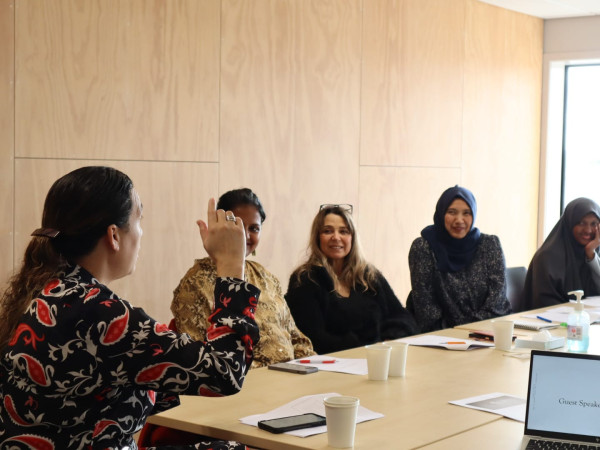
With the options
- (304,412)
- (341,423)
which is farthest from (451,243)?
Answer: (341,423)

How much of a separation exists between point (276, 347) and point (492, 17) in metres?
4.86

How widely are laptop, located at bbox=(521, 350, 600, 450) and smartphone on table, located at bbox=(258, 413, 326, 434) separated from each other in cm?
53

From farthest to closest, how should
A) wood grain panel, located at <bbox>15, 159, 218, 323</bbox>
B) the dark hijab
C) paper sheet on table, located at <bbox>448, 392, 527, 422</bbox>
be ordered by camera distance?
the dark hijab, wood grain panel, located at <bbox>15, 159, 218, 323</bbox>, paper sheet on table, located at <bbox>448, 392, 527, 422</bbox>

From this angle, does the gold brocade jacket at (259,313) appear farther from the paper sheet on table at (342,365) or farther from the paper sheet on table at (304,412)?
the paper sheet on table at (304,412)

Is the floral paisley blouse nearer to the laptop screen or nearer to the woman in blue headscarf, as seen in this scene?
the laptop screen

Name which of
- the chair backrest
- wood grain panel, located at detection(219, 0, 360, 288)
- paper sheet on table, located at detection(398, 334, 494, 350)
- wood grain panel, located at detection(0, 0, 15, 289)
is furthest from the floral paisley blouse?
the chair backrest

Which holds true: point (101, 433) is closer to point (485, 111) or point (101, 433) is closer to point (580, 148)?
point (485, 111)

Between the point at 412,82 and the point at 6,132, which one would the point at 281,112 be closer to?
the point at 412,82

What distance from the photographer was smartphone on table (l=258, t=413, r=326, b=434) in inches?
85.6

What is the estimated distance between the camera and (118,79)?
4.40 meters

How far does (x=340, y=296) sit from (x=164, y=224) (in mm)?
1178

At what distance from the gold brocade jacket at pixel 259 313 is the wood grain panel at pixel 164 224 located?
1113 millimetres

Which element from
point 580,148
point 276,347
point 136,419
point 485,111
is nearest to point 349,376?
point 276,347

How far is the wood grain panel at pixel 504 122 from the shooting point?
7.20 m
